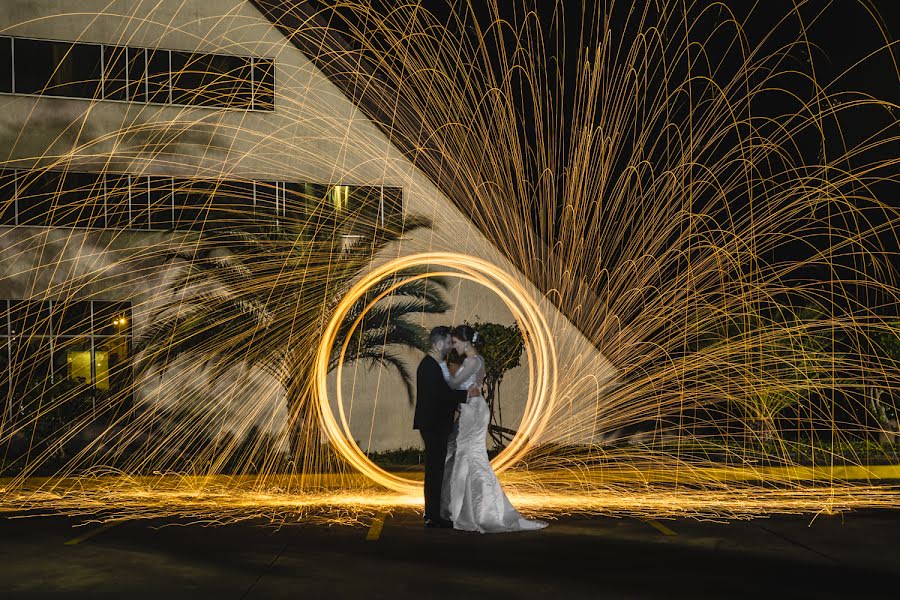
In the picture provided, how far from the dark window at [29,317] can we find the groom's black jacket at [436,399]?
1222cm

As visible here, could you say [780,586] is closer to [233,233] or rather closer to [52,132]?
[233,233]

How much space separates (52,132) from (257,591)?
16162mm

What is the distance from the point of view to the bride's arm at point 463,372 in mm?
11625

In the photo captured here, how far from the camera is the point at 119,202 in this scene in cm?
2164

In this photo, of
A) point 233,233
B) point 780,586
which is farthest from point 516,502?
point 233,233

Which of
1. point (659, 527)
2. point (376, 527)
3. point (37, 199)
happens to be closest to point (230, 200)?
point (37, 199)

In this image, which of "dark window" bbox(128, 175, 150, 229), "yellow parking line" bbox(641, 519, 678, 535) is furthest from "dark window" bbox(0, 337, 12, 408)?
"yellow parking line" bbox(641, 519, 678, 535)

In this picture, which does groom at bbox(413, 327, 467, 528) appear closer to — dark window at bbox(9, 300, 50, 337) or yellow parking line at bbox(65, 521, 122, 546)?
yellow parking line at bbox(65, 521, 122, 546)

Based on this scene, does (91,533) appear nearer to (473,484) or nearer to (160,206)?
(473,484)

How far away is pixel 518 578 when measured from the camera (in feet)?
27.7

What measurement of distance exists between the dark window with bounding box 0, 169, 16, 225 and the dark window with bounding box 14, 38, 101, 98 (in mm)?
1717

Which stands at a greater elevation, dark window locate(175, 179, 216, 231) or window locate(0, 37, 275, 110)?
window locate(0, 37, 275, 110)

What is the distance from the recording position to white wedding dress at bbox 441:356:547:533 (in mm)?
11047

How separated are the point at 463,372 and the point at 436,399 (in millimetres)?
418
